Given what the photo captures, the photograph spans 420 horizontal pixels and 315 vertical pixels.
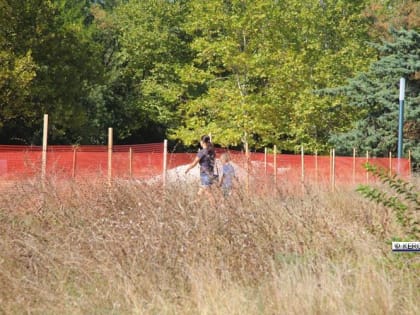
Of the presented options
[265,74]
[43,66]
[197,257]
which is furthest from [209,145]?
[43,66]

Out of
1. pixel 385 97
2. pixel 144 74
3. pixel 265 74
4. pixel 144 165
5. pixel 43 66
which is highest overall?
pixel 144 74

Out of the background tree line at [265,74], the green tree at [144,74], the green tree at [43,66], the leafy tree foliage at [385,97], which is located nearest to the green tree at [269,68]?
the background tree line at [265,74]

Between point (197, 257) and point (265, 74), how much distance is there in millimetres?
26705

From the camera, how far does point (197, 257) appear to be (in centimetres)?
597

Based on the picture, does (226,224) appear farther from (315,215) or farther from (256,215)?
(315,215)

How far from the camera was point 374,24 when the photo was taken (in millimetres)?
39062

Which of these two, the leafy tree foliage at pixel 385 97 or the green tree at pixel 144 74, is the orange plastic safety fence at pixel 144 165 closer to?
the leafy tree foliage at pixel 385 97

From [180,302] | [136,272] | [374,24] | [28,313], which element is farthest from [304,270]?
[374,24]

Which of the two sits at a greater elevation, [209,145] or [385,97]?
[385,97]

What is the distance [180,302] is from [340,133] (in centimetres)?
2821

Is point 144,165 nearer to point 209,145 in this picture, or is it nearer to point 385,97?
point 209,145

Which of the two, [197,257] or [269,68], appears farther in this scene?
[269,68]

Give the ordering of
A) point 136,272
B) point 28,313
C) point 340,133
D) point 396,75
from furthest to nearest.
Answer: point 340,133 → point 396,75 → point 136,272 → point 28,313

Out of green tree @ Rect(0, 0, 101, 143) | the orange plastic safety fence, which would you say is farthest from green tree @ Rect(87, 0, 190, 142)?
the orange plastic safety fence
